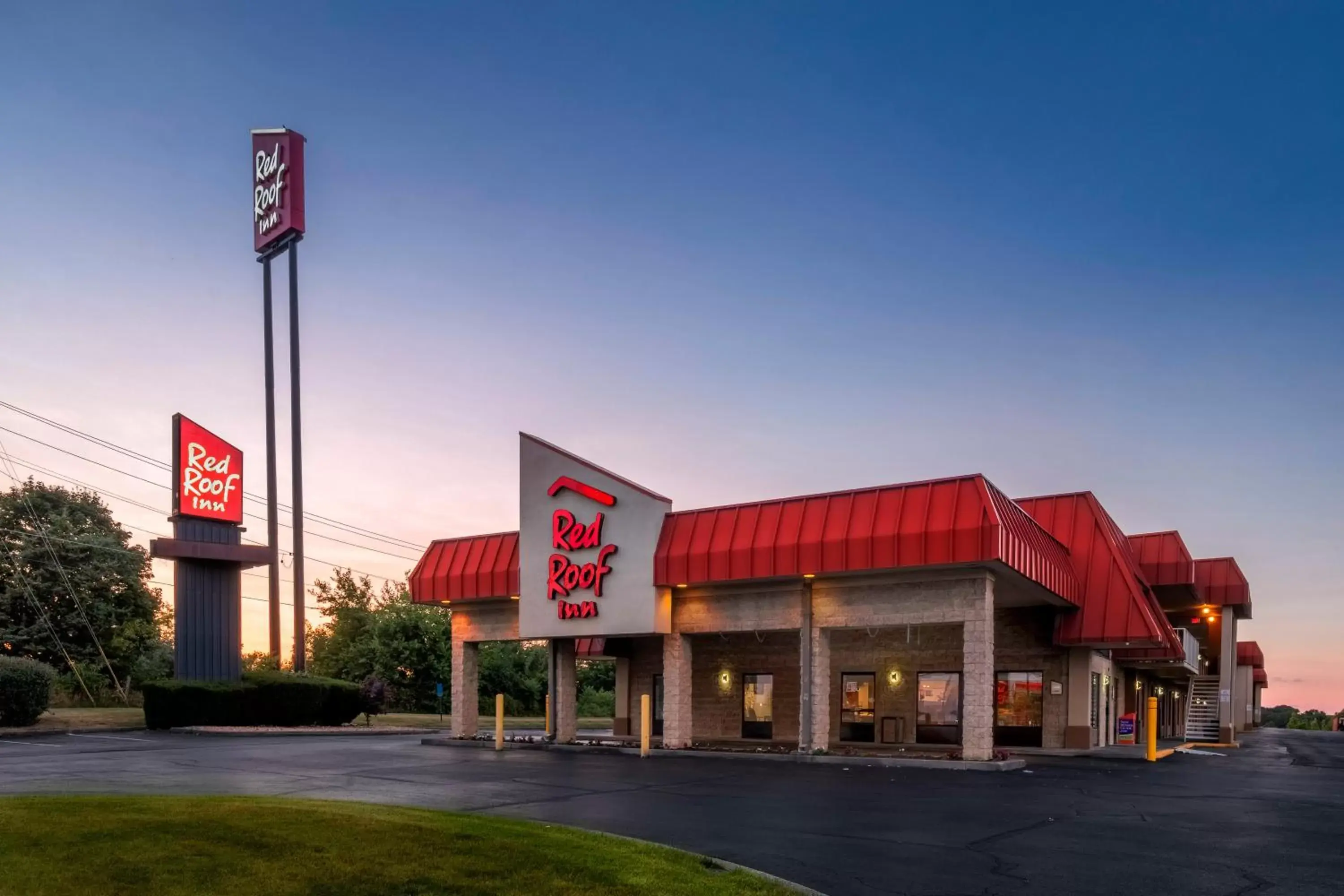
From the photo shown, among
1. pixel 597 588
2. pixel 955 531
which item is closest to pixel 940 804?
pixel 955 531

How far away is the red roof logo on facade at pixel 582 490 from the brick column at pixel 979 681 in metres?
10.00

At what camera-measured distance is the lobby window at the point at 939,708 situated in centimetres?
2897

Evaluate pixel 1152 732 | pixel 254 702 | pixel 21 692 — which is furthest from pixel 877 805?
pixel 21 692

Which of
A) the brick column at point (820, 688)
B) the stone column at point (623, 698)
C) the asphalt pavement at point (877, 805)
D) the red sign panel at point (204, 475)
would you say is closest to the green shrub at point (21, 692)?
the red sign panel at point (204, 475)

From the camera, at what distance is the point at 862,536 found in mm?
22438

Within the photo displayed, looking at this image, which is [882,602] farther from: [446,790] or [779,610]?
[446,790]

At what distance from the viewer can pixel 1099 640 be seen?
87.2 ft

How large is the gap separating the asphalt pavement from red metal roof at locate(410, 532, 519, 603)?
581cm

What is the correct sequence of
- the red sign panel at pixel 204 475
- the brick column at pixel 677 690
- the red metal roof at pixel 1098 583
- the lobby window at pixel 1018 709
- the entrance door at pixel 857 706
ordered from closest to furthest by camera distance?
the red metal roof at pixel 1098 583 → the brick column at pixel 677 690 → the lobby window at pixel 1018 709 → the entrance door at pixel 857 706 → the red sign panel at pixel 204 475

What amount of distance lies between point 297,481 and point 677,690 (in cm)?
2344

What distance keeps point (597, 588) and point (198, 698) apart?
54.4 ft

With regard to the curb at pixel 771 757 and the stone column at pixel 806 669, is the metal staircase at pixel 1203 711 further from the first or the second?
the curb at pixel 771 757

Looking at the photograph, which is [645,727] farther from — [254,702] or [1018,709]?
[254,702]

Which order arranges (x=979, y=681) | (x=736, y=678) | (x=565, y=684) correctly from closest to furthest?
1. (x=979, y=681)
2. (x=565, y=684)
3. (x=736, y=678)
